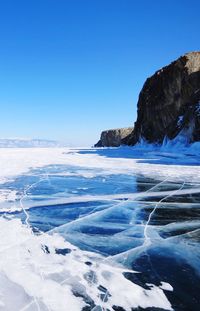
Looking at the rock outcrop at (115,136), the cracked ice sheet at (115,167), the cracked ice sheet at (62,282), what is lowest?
the cracked ice sheet at (62,282)

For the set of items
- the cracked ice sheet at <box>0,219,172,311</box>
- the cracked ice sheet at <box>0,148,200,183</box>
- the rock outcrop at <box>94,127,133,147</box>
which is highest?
the rock outcrop at <box>94,127,133,147</box>

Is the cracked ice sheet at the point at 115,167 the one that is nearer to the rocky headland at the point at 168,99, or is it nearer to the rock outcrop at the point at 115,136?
the rocky headland at the point at 168,99

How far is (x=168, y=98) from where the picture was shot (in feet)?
145

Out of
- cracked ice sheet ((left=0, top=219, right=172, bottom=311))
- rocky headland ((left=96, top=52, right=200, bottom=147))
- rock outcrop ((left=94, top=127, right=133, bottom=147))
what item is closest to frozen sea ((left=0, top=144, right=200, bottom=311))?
cracked ice sheet ((left=0, top=219, right=172, bottom=311))

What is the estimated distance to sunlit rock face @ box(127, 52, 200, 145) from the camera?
3810cm

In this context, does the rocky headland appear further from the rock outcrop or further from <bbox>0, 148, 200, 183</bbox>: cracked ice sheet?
the rock outcrop

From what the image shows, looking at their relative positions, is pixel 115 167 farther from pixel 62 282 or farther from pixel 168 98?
pixel 168 98

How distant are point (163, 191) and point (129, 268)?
5.66 meters

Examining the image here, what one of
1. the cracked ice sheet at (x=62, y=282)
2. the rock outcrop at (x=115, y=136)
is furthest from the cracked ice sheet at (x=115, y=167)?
the rock outcrop at (x=115, y=136)

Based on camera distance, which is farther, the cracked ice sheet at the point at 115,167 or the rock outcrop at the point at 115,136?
the rock outcrop at the point at 115,136

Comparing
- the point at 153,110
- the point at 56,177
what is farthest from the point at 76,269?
the point at 153,110

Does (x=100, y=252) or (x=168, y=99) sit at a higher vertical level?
(x=168, y=99)

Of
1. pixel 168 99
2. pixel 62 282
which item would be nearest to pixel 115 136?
pixel 168 99

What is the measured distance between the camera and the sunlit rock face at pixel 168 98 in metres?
38.1
